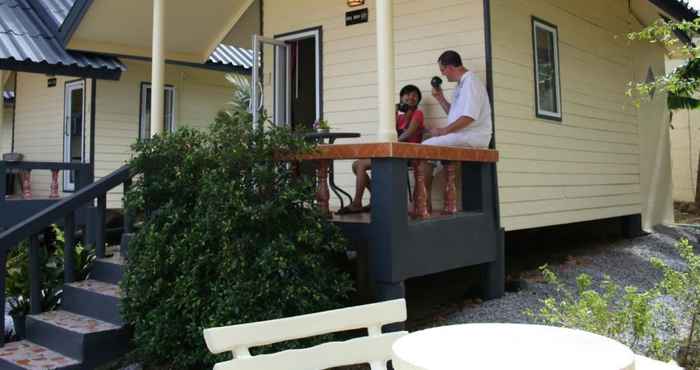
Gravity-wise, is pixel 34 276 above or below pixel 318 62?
below

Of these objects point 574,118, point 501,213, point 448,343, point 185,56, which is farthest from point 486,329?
point 185,56

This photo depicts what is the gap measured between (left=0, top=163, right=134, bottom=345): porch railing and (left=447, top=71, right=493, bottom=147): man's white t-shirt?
113 inches

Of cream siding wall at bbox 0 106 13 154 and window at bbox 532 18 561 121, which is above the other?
cream siding wall at bbox 0 106 13 154

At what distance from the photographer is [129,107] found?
34.9 ft

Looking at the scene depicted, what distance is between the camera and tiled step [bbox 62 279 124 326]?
16.2ft

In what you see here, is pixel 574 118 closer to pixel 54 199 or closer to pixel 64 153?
pixel 54 199

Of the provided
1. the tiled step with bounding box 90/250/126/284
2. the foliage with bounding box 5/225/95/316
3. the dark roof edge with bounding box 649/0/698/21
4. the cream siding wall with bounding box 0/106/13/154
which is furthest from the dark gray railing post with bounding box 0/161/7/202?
the dark roof edge with bounding box 649/0/698/21

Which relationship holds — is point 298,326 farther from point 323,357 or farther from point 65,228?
point 65,228

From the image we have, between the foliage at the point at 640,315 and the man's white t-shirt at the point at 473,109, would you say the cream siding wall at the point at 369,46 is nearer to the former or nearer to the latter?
the man's white t-shirt at the point at 473,109

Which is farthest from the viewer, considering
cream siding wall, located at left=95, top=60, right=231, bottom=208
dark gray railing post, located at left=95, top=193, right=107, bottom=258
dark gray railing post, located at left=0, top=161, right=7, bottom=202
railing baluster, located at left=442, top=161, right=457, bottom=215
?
cream siding wall, located at left=95, top=60, right=231, bottom=208

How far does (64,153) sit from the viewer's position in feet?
35.3

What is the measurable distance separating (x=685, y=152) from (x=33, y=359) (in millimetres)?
15672

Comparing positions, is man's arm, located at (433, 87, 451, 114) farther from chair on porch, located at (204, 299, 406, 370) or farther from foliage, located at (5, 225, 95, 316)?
chair on porch, located at (204, 299, 406, 370)

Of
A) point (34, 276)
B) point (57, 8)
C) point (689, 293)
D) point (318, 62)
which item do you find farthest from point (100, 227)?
point (57, 8)
